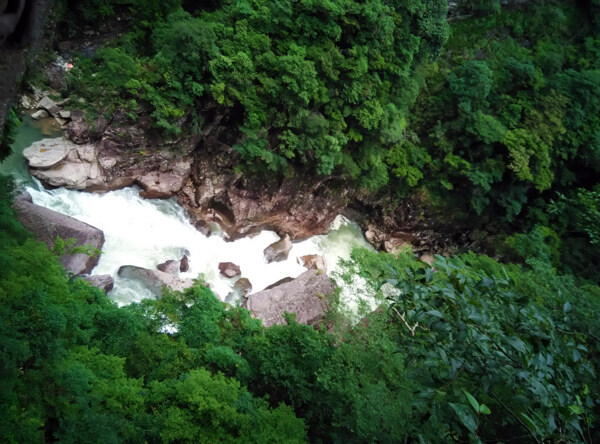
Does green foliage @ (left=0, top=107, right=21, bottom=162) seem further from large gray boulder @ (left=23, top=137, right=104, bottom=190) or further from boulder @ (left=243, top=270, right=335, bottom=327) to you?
boulder @ (left=243, top=270, right=335, bottom=327)

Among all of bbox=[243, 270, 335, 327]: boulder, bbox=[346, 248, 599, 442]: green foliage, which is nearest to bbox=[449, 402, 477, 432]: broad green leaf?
bbox=[346, 248, 599, 442]: green foliage

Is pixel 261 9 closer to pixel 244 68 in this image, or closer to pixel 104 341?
pixel 244 68

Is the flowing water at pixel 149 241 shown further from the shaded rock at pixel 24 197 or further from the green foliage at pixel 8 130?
the green foliage at pixel 8 130

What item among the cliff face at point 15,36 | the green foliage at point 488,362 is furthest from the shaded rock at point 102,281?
the green foliage at point 488,362

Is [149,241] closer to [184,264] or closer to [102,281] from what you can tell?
[184,264]

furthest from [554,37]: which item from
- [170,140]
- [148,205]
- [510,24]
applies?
[148,205]

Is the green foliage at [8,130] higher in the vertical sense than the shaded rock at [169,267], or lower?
higher
